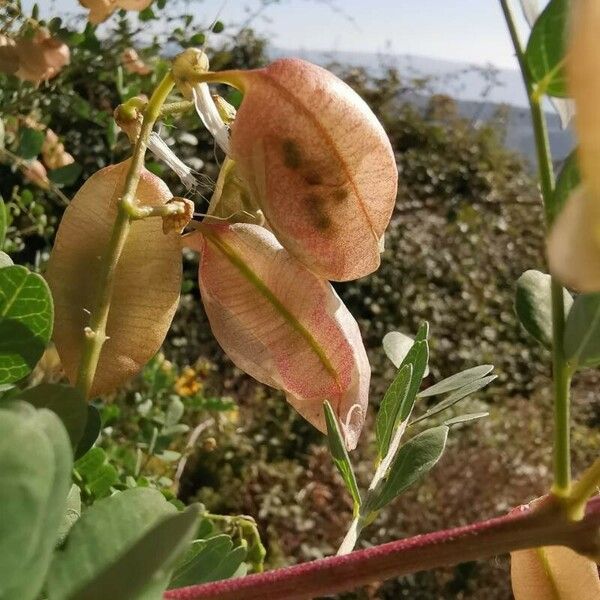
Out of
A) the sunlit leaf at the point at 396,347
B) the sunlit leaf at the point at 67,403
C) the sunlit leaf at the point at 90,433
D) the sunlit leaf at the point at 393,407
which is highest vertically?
the sunlit leaf at the point at 67,403

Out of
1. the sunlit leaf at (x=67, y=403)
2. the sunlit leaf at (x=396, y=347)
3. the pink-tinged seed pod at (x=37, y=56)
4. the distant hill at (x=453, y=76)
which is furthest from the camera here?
the distant hill at (x=453, y=76)

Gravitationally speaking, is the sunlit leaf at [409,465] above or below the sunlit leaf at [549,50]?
below

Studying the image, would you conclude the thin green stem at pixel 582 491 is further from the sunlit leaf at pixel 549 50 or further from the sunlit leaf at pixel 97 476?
the sunlit leaf at pixel 97 476

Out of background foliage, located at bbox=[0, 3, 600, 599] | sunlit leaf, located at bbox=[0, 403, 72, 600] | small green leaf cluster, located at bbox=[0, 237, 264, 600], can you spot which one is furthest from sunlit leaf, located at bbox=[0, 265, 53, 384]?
background foliage, located at bbox=[0, 3, 600, 599]

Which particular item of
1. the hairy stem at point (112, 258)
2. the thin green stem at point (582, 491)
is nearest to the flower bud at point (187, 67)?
the hairy stem at point (112, 258)

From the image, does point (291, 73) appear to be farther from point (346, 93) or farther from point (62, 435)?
point (62, 435)

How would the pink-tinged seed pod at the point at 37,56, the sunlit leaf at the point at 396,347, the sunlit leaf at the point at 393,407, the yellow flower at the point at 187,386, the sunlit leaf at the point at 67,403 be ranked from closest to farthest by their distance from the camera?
the sunlit leaf at the point at 67,403 → the sunlit leaf at the point at 393,407 → the sunlit leaf at the point at 396,347 → the pink-tinged seed pod at the point at 37,56 → the yellow flower at the point at 187,386
